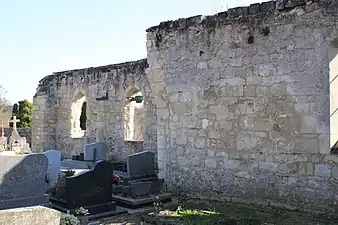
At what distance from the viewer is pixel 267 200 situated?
7.65m

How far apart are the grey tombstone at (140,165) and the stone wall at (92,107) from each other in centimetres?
280

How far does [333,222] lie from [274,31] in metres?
3.51

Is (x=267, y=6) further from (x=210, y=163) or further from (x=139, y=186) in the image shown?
(x=139, y=186)

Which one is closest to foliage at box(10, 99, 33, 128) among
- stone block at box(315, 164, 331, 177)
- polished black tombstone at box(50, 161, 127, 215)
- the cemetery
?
the cemetery

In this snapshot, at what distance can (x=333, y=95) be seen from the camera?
6.90 metres

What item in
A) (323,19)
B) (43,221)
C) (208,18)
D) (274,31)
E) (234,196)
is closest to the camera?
(43,221)

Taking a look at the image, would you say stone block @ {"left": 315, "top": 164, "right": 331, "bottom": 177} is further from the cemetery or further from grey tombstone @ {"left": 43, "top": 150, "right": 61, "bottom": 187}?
grey tombstone @ {"left": 43, "top": 150, "right": 61, "bottom": 187}

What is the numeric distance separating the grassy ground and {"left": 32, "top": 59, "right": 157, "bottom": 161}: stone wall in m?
5.09

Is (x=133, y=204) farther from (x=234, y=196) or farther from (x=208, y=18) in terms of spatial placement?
(x=208, y=18)

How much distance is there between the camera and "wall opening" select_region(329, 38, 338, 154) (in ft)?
22.5

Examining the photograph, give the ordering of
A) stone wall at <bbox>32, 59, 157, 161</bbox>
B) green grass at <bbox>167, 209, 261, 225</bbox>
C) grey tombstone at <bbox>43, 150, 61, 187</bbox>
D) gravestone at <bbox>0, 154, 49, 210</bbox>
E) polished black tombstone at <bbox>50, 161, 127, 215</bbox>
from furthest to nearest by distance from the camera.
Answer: stone wall at <bbox>32, 59, 157, 161</bbox>
grey tombstone at <bbox>43, 150, 61, 187</bbox>
polished black tombstone at <bbox>50, 161, 127, 215</bbox>
gravestone at <bbox>0, 154, 49, 210</bbox>
green grass at <bbox>167, 209, 261, 225</bbox>

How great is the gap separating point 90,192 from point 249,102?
351cm

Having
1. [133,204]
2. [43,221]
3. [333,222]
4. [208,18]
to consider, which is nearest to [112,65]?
[208,18]

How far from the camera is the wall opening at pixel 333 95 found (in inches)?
271
